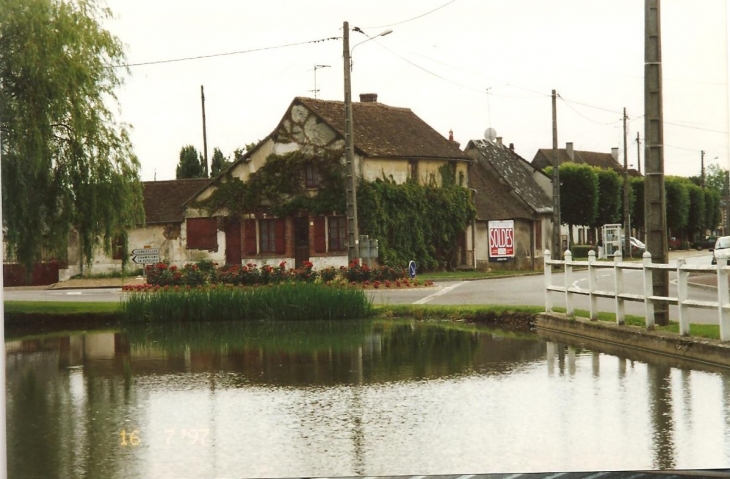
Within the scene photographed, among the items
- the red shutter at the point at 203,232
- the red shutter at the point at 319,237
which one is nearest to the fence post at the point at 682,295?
the red shutter at the point at 319,237

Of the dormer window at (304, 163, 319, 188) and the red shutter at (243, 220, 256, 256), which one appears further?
the dormer window at (304, 163, 319, 188)

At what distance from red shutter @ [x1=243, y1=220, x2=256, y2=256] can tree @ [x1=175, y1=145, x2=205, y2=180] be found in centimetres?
105

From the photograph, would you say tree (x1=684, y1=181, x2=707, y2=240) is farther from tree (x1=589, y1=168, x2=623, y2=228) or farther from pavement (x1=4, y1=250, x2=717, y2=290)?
tree (x1=589, y1=168, x2=623, y2=228)

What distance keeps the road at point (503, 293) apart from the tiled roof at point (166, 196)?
3.80ft

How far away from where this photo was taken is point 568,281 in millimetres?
12258

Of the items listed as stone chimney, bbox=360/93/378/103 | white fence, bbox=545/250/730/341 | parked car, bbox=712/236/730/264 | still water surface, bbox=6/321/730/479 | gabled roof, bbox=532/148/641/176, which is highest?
stone chimney, bbox=360/93/378/103

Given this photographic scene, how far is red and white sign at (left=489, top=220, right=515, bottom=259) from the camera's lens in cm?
1140

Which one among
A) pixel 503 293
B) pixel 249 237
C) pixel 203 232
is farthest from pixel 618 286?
pixel 203 232

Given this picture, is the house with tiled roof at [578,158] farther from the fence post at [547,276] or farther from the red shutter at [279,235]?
the red shutter at [279,235]

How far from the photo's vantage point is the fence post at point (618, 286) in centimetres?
1130

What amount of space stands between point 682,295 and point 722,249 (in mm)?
1203

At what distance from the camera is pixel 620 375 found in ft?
31.3

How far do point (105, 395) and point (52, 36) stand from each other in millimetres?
4778

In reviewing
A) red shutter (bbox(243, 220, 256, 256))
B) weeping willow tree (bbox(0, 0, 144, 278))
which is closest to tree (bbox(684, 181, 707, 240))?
red shutter (bbox(243, 220, 256, 256))
